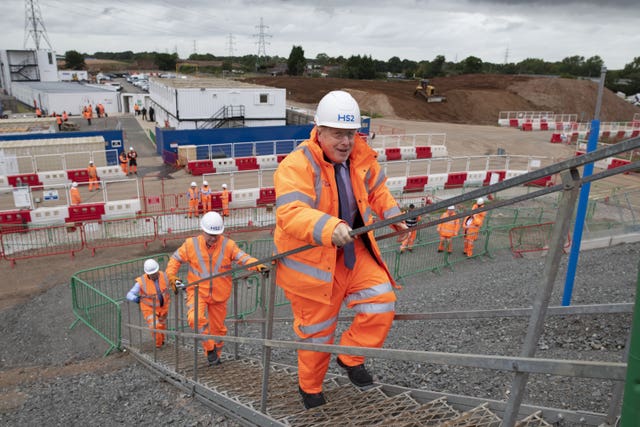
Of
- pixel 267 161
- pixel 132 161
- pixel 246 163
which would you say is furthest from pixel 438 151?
pixel 132 161

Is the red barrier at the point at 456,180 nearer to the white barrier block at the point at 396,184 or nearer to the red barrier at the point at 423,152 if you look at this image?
the white barrier block at the point at 396,184

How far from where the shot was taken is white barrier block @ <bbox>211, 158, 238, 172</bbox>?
23281mm

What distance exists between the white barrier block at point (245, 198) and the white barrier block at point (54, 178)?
8984 millimetres

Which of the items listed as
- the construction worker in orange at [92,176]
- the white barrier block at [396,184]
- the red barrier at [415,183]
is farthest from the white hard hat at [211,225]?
the construction worker in orange at [92,176]

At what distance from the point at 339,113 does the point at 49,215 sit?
14492mm

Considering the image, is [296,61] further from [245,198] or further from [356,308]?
[356,308]

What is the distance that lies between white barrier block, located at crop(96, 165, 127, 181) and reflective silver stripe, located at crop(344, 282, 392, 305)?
21462 millimetres

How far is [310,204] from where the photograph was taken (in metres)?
3.03

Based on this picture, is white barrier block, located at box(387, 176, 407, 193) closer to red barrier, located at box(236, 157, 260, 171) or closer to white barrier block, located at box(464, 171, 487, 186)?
white barrier block, located at box(464, 171, 487, 186)

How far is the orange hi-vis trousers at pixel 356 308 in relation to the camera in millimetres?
3332

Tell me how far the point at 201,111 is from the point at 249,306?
20.7 metres

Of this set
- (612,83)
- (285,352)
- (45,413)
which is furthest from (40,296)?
(612,83)

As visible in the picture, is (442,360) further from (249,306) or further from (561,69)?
(561,69)

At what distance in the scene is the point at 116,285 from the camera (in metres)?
10.7
